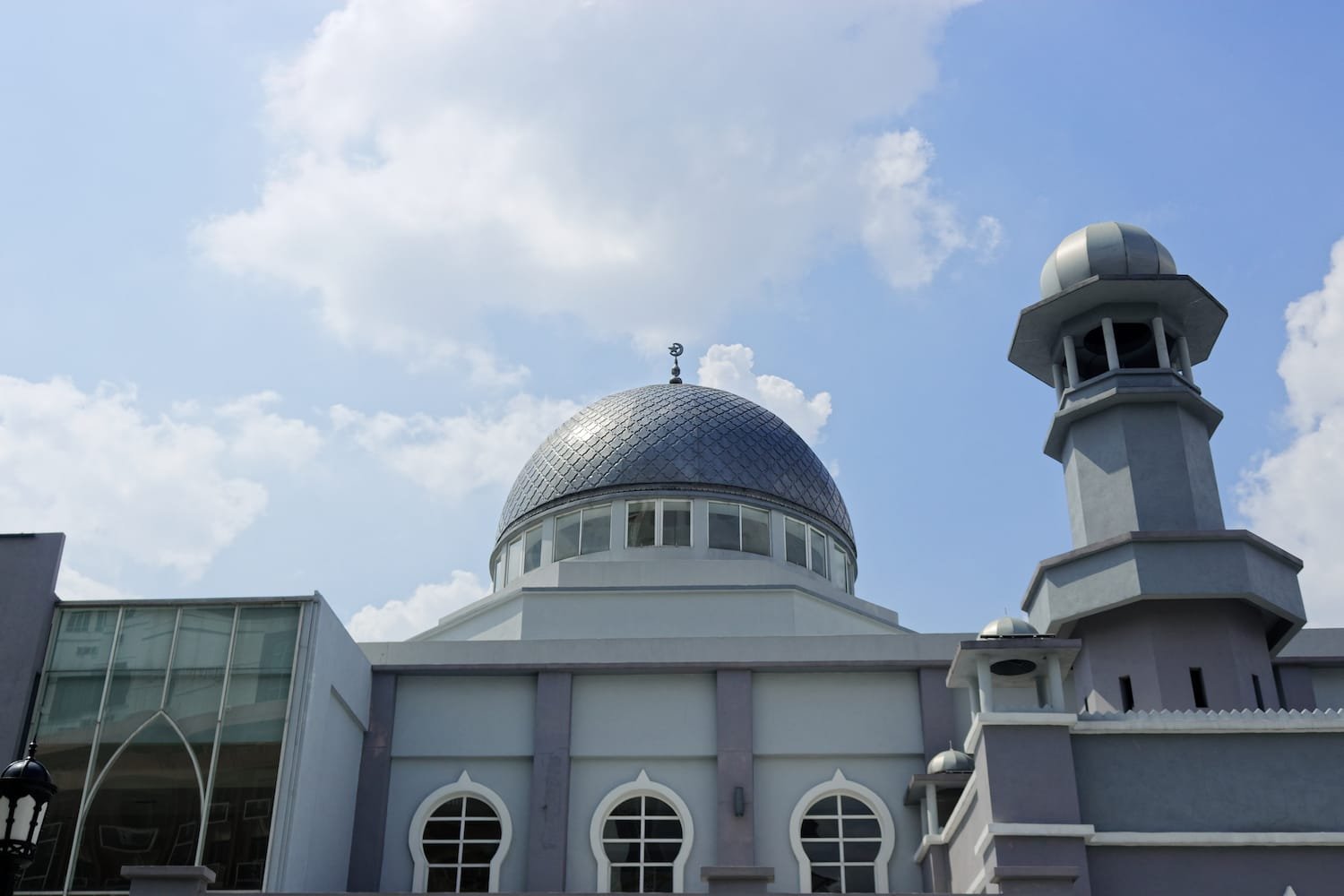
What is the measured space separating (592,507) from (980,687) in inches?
410

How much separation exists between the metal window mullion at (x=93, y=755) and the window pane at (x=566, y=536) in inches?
331

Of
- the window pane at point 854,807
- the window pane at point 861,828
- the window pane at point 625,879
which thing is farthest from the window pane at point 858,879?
the window pane at point 625,879

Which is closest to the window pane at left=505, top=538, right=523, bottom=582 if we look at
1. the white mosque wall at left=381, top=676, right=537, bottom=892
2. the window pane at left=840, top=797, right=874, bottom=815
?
the white mosque wall at left=381, top=676, right=537, bottom=892

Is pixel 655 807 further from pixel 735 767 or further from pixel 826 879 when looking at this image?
pixel 826 879

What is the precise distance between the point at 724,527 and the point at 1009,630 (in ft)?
30.2

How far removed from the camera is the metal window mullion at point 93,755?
1603cm

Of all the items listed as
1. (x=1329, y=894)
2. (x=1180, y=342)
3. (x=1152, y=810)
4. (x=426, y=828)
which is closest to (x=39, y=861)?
(x=426, y=828)

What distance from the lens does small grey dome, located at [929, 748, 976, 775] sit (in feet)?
57.6

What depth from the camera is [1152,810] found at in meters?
14.3

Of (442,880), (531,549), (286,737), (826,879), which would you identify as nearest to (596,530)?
(531,549)

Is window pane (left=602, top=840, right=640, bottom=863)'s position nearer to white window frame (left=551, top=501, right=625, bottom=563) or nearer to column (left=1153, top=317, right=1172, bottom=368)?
white window frame (left=551, top=501, right=625, bottom=563)

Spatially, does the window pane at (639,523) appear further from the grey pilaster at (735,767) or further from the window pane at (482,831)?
the window pane at (482,831)

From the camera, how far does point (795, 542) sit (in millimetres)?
24453

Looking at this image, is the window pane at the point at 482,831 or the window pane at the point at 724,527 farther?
the window pane at the point at 724,527
